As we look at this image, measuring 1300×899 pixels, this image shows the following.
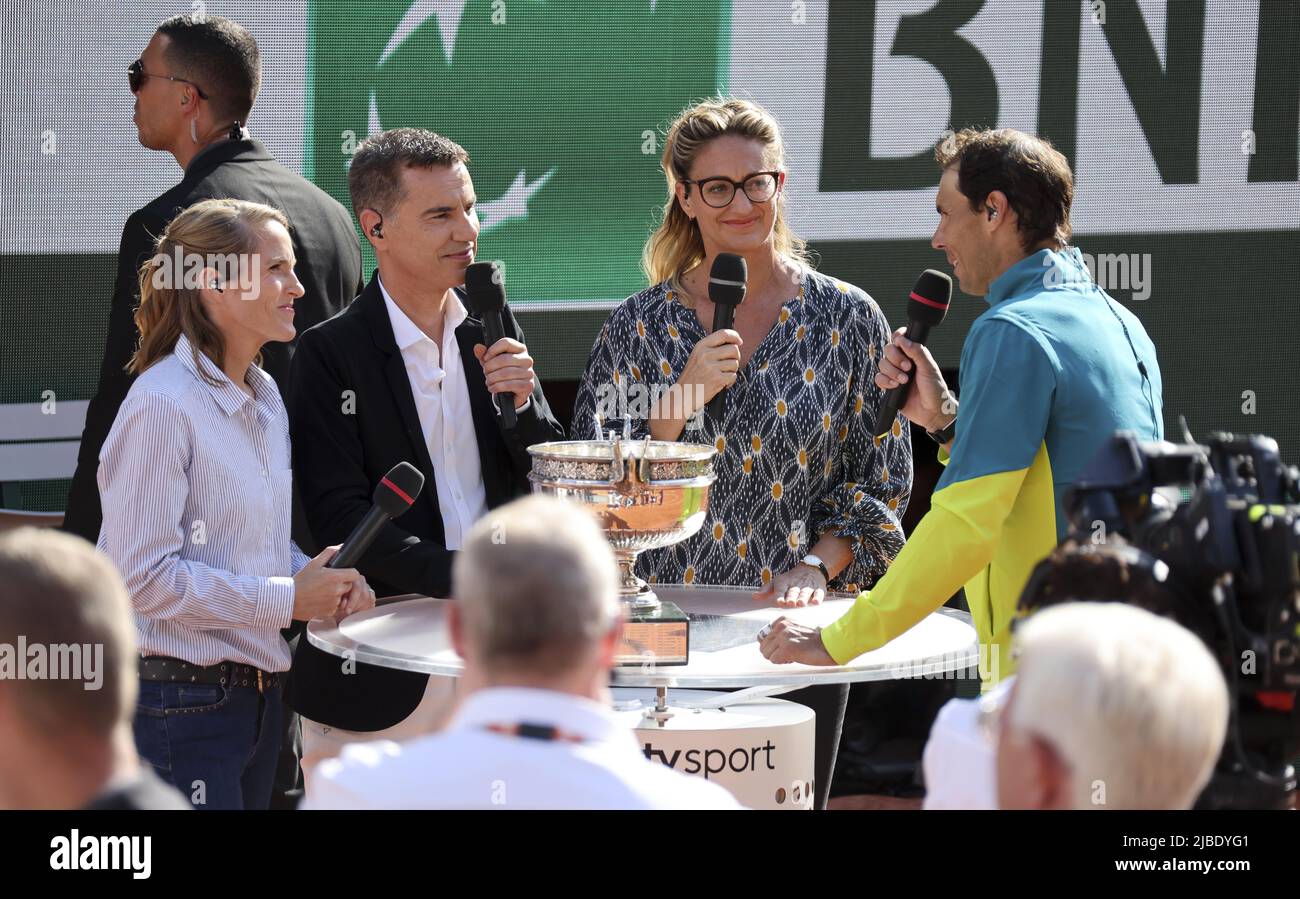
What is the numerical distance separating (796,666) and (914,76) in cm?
254

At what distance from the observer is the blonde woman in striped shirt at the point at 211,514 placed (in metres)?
2.83

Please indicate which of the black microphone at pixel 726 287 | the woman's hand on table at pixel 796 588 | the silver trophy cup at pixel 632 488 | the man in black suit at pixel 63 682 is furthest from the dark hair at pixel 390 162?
the man in black suit at pixel 63 682

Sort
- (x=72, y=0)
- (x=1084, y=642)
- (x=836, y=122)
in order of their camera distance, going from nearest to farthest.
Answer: (x=1084, y=642) → (x=72, y=0) → (x=836, y=122)

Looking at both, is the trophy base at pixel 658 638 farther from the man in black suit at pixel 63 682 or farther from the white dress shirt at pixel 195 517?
the man in black suit at pixel 63 682

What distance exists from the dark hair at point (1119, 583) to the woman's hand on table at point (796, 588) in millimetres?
1241

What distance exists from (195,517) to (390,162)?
91 centimetres

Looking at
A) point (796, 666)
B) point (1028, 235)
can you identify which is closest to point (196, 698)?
point (796, 666)

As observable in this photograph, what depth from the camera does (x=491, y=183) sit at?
Answer: 15.0 feet

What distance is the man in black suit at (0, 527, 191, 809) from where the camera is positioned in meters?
1.65

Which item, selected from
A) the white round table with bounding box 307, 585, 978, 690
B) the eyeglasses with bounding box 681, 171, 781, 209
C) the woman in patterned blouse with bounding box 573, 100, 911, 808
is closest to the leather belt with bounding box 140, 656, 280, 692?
the white round table with bounding box 307, 585, 978, 690

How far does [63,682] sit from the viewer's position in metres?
1.67

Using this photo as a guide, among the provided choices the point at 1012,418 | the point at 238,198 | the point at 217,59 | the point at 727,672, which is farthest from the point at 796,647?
the point at 217,59

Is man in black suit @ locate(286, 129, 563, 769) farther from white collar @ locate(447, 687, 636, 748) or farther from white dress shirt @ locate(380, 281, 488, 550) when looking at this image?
white collar @ locate(447, 687, 636, 748)

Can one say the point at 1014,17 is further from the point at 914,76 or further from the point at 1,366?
the point at 1,366
